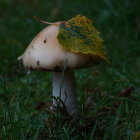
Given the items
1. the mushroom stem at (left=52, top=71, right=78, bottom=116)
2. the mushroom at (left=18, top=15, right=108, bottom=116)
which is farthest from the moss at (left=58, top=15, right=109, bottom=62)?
the mushroom stem at (left=52, top=71, right=78, bottom=116)

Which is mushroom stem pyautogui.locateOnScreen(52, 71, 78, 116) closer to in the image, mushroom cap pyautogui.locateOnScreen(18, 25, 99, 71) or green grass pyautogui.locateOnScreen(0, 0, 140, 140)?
green grass pyautogui.locateOnScreen(0, 0, 140, 140)

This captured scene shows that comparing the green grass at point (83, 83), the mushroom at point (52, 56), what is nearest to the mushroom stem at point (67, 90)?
the green grass at point (83, 83)

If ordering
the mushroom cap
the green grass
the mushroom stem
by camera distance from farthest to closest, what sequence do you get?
the mushroom stem
the green grass
the mushroom cap

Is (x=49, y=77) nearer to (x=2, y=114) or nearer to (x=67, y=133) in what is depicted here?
(x=2, y=114)

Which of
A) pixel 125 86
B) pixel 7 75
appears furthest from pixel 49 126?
pixel 7 75

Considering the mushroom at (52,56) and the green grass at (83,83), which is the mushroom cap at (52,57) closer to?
the mushroom at (52,56)

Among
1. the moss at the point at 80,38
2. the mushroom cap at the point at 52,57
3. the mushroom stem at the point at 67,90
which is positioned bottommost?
the mushroom stem at the point at 67,90

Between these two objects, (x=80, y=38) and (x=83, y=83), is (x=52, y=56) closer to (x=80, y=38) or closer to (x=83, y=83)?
(x=80, y=38)

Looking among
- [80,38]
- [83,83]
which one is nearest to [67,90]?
[80,38]
